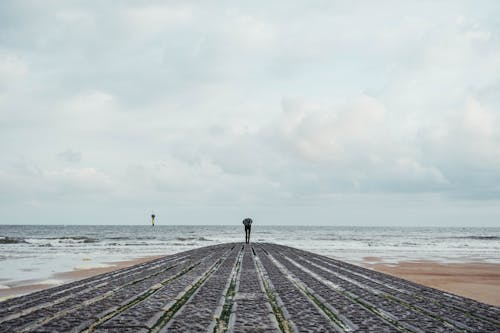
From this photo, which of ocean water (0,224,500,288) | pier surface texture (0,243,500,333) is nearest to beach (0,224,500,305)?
ocean water (0,224,500,288)

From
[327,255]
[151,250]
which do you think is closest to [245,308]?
[327,255]

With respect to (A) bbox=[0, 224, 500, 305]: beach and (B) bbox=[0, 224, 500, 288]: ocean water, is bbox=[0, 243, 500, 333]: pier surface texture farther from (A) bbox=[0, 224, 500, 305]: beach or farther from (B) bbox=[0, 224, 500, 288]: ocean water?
(B) bbox=[0, 224, 500, 288]: ocean water

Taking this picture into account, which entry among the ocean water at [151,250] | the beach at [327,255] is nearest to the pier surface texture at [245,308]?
the beach at [327,255]

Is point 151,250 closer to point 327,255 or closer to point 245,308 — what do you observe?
point 327,255

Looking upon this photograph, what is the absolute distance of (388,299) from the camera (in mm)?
8617

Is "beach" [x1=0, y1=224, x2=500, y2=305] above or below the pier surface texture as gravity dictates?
below

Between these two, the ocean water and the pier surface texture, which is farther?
the ocean water

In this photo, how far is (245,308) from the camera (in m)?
7.27

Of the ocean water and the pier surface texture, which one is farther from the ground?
the pier surface texture

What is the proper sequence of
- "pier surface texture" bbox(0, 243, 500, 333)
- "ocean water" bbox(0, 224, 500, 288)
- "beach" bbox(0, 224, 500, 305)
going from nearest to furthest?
"pier surface texture" bbox(0, 243, 500, 333)
"beach" bbox(0, 224, 500, 305)
"ocean water" bbox(0, 224, 500, 288)

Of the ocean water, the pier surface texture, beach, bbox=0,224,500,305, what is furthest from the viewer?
the ocean water

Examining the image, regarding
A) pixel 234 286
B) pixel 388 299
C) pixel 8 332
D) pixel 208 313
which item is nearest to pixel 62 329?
pixel 8 332

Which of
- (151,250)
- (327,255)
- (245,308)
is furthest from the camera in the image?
(151,250)

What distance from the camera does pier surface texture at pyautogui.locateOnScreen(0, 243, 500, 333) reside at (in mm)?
5898
